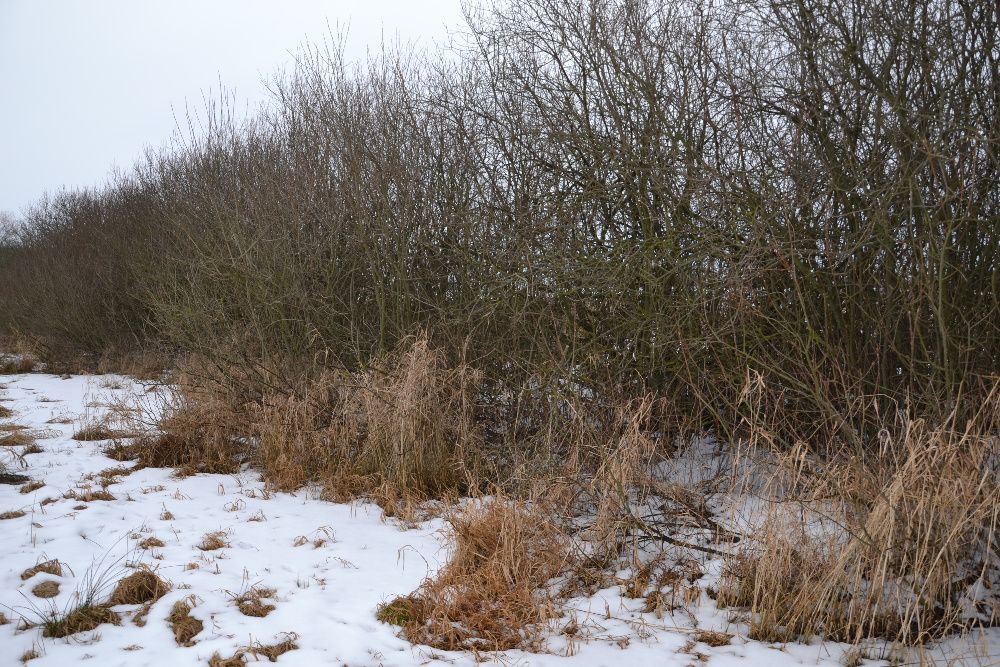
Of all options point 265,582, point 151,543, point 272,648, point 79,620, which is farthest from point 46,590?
point 272,648

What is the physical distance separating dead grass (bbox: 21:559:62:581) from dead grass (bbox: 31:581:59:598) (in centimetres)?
15

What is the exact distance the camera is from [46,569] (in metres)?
4.20

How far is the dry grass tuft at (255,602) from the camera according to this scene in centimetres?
381

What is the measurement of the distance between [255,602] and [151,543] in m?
1.22

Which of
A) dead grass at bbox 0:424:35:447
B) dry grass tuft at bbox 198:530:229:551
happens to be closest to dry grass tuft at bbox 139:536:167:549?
dry grass tuft at bbox 198:530:229:551

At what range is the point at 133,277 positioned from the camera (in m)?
14.3

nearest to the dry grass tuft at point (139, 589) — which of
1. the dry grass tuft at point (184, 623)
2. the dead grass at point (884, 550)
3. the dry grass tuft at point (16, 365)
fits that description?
the dry grass tuft at point (184, 623)

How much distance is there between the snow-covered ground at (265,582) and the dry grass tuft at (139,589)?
0.07m

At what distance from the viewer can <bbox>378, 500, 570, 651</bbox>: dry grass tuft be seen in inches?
140

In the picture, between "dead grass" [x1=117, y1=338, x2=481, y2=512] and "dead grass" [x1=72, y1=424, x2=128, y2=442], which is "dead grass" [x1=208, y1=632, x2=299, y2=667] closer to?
"dead grass" [x1=117, y1=338, x2=481, y2=512]

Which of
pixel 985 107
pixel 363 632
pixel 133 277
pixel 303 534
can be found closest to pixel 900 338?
pixel 985 107

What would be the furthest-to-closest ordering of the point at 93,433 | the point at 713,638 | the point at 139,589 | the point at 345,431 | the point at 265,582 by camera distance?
the point at 93,433, the point at 345,431, the point at 265,582, the point at 139,589, the point at 713,638

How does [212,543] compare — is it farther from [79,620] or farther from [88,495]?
[88,495]

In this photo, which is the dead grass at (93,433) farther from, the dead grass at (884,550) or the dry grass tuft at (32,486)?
the dead grass at (884,550)
